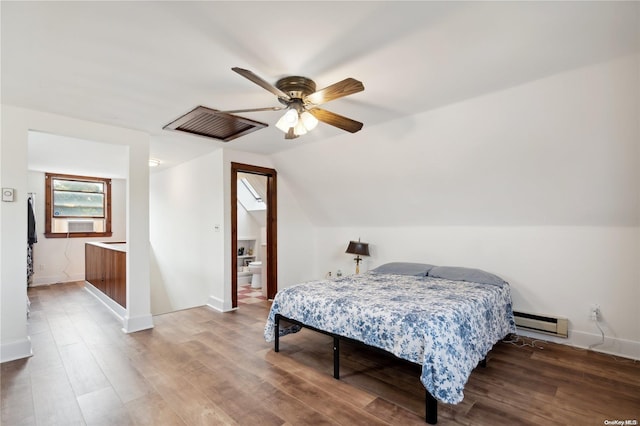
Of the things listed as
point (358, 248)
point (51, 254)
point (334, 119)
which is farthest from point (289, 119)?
point (51, 254)

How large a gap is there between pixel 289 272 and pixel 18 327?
3.41 meters

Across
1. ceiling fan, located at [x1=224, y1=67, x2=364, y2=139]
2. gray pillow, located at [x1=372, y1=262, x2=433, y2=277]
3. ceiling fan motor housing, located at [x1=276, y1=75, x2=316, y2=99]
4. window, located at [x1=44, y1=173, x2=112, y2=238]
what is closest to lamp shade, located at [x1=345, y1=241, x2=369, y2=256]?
gray pillow, located at [x1=372, y1=262, x2=433, y2=277]

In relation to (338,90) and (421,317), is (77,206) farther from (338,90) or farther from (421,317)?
(421,317)

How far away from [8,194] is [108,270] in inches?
80.8

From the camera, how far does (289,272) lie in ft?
17.8

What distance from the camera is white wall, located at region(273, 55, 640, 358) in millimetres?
2555

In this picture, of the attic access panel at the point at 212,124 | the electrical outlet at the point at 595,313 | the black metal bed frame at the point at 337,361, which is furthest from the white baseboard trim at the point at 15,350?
the electrical outlet at the point at 595,313

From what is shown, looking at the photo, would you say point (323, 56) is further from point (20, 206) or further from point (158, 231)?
point (158, 231)

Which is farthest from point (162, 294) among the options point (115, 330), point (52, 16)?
point (52, 16)

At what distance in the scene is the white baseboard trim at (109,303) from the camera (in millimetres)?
4078

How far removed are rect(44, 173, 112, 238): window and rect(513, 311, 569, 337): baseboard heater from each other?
810 cm

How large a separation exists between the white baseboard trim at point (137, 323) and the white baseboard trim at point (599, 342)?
4.53 meters

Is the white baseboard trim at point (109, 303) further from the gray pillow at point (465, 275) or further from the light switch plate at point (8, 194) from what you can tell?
the gray pillow at point (465, 275)

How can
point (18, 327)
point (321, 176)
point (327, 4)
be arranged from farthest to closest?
1. point (321, 176)
2. point (18, 327)
3. point (327, 4)
